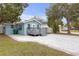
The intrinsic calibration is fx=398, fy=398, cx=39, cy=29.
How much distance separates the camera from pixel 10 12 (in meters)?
3.79

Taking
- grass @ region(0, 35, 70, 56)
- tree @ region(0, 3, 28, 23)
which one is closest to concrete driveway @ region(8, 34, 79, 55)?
grass @ region(0, 35, 70, 56)

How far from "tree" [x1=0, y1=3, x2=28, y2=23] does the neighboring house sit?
0.17 ft

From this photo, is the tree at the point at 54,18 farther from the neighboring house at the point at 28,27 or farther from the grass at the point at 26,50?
the grass at the point at 26,50

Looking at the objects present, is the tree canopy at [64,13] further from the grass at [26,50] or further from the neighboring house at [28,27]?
the grass at [26,50]

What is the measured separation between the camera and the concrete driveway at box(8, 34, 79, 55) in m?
3.74

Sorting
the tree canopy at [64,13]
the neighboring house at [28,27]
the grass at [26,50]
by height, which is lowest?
the grass at [26,50]

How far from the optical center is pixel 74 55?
12.2 ft

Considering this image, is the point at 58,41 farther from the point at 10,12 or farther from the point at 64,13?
the point at 10,12

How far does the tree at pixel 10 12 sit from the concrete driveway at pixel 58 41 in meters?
0.17

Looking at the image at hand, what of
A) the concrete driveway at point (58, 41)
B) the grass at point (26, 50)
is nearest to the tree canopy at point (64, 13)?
the concrete driveway at point (58, 41)

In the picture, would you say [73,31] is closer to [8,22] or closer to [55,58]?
[55,58]

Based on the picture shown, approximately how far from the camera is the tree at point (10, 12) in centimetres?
377

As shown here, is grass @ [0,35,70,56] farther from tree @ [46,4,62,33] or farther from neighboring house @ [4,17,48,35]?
tree @ [46,4,62,33]

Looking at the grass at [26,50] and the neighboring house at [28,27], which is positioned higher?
the neighboring house at [28,27]
